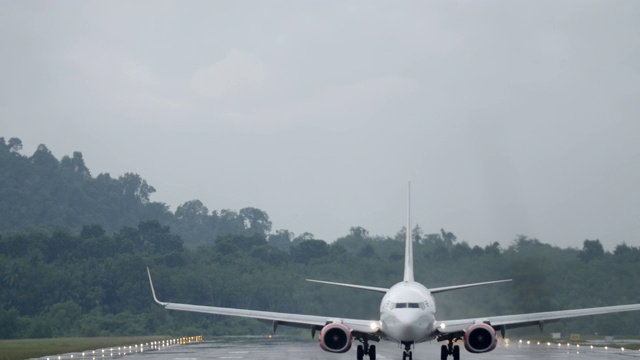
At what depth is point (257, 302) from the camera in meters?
112

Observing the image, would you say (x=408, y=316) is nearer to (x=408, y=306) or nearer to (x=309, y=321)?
(x=408, y=306)

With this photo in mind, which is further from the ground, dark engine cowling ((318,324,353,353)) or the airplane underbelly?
the airplane underbelly

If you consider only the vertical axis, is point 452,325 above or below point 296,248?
below

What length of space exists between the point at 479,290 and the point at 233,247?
62.6 meters

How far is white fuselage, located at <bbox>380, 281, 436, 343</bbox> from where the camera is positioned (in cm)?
4091

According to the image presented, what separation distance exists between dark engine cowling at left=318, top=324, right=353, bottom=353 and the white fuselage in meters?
1.66

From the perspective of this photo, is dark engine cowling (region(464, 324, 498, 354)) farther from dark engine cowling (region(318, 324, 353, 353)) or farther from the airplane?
dark engine cowling (region(318, 324, 353, 353))

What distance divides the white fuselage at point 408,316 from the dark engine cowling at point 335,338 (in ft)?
5.44

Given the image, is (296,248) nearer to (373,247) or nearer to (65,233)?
(373,247)

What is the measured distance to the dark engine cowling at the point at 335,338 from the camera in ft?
137

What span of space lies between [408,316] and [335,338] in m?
3.32

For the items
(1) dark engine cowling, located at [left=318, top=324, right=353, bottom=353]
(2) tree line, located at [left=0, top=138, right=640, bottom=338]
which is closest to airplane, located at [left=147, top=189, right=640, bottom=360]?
(1) dark engine cowling, located at [left=318, top=324, right=353, bottom=353]

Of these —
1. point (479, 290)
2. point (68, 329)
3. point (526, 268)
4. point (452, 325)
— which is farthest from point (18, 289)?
point (452, 325)

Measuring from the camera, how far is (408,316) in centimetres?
4078
